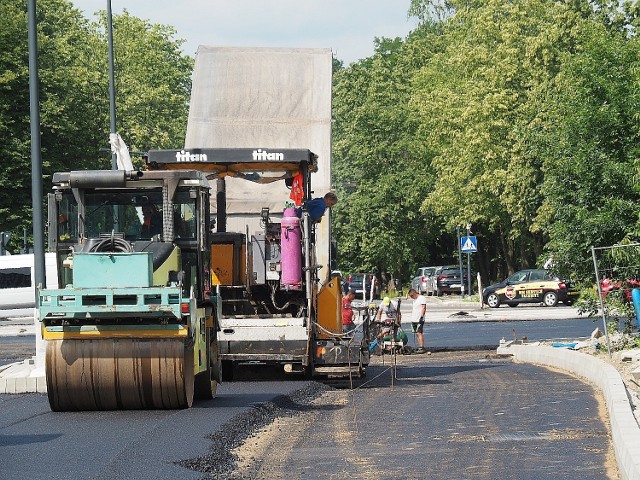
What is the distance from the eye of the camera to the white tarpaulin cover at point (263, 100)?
22500 millimetres

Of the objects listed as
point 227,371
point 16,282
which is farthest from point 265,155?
point 16,282

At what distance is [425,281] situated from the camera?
66188 mm

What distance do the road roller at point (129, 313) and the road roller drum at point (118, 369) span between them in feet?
0.03

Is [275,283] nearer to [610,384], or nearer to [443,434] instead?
[610,384]

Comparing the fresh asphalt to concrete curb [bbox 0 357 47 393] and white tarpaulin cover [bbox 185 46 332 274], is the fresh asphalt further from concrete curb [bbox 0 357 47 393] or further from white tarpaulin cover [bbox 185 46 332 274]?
white tarpaulin cover [bbox 185 46 332 274]

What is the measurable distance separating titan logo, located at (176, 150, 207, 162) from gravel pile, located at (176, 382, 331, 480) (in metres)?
3.42

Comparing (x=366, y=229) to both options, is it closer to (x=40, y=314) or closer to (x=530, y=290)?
(x=530, y=290)

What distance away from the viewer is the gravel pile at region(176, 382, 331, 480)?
35.0 ft

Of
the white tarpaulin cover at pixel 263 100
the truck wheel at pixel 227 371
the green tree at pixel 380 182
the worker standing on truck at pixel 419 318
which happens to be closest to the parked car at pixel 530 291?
the green tree at pixel 380 182

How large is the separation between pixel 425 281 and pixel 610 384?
168 ft

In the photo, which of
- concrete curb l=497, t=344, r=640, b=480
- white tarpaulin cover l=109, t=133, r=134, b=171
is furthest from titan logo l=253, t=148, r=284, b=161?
concrete curb l=497, t=344, r=640, b=480

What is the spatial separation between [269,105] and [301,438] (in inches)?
432

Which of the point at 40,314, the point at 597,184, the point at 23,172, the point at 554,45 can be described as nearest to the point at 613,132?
the point at 597,184

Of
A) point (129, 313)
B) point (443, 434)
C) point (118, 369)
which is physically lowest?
point (443, 434)
